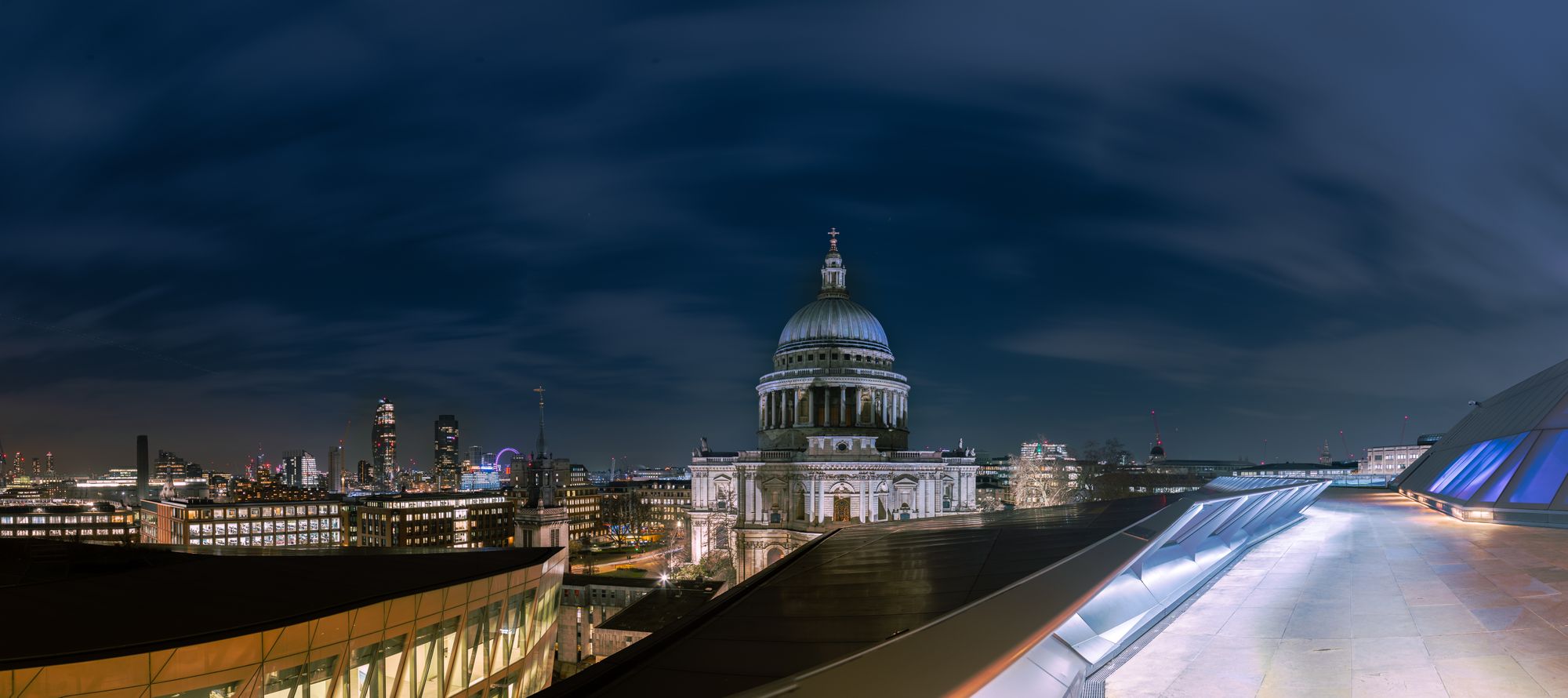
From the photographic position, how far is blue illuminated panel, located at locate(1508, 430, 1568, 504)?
70.0 ft

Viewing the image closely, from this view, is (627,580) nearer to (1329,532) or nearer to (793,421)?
(793,421)

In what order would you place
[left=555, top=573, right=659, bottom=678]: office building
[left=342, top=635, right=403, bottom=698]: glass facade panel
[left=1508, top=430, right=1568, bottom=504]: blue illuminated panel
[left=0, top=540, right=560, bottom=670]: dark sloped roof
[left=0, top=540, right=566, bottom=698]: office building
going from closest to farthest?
[left=0, top=540, right=566, bottom=698]: office building, [left=0, top=540, right=560, bottom=670]: dark sloped roof, [left=342, top=635, right=403, bottom=698]: glass facade panel, [left=1508, top=430, right=1568, bottom=504]: blue illuminated panel, [left=555, top=573, right=659, bottom=678]: office building

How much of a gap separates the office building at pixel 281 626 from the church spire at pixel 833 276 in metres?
82.4

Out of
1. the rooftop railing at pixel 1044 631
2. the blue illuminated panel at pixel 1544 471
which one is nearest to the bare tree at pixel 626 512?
the blue illuminated panel at pixel 1544 471

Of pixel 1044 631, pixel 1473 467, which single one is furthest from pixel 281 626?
pixel 1473 467

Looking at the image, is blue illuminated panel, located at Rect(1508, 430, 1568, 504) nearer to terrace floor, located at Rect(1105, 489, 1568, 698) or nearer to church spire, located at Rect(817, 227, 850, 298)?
terrace floor, located at Rect(1105, 489, 1568, 698)

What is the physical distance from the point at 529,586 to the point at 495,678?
2786mm

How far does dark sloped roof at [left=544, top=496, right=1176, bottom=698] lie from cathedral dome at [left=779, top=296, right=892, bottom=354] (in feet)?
283

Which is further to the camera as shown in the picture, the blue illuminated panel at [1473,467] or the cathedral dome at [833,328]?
the cathedral dome at [833,328]

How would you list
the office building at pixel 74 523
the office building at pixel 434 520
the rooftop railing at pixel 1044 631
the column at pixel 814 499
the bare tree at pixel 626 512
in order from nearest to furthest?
the rooftop railing at pixel 1044 631 < the column at pixel 814 499 < the office building at pixel 74 523 < the office building at pixel 434 520 < the bare tree at pixel 626 512

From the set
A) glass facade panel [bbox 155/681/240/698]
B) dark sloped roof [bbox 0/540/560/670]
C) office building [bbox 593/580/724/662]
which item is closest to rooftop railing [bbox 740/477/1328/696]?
dark sloped roof [bbox 0/540/560/670]

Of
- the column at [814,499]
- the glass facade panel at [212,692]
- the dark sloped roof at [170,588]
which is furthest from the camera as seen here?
the column at [814,499]

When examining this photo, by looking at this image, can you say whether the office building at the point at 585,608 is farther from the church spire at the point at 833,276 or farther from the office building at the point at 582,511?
the office building at the point at 582,511

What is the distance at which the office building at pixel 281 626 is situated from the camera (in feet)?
49.9
